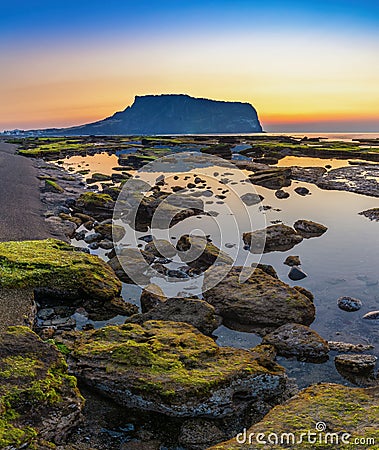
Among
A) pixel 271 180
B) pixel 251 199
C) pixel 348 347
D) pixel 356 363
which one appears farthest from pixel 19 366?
pixel 271 180

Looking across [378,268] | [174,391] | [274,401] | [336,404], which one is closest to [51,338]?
[174,391]

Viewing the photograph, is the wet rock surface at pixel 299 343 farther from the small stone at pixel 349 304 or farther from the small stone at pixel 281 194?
the small stone at pixel 281 194

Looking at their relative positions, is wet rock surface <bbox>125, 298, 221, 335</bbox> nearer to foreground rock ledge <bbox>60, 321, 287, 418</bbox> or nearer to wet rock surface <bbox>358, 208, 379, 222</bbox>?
foreground rock ledge <bbox>60, 321, 287, 418</bbox>

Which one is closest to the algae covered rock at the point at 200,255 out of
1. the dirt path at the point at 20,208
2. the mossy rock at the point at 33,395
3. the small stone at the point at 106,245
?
the small stone at the point at 106,245

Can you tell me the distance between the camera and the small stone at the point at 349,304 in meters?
16.9

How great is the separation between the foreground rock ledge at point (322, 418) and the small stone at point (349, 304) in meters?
7.06

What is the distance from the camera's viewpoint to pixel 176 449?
9062 mm

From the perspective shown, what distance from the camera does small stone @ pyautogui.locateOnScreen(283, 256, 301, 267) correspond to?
22678mm

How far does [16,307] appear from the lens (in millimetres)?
14484

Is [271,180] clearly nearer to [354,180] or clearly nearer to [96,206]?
[354,180]

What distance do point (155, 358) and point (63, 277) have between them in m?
7.75

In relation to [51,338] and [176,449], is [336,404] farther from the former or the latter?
[51,338]

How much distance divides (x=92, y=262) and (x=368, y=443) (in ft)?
46.5

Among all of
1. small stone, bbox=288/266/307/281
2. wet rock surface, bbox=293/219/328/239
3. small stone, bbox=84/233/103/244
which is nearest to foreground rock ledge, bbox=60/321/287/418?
small stone, bbox=288/266/307/281
